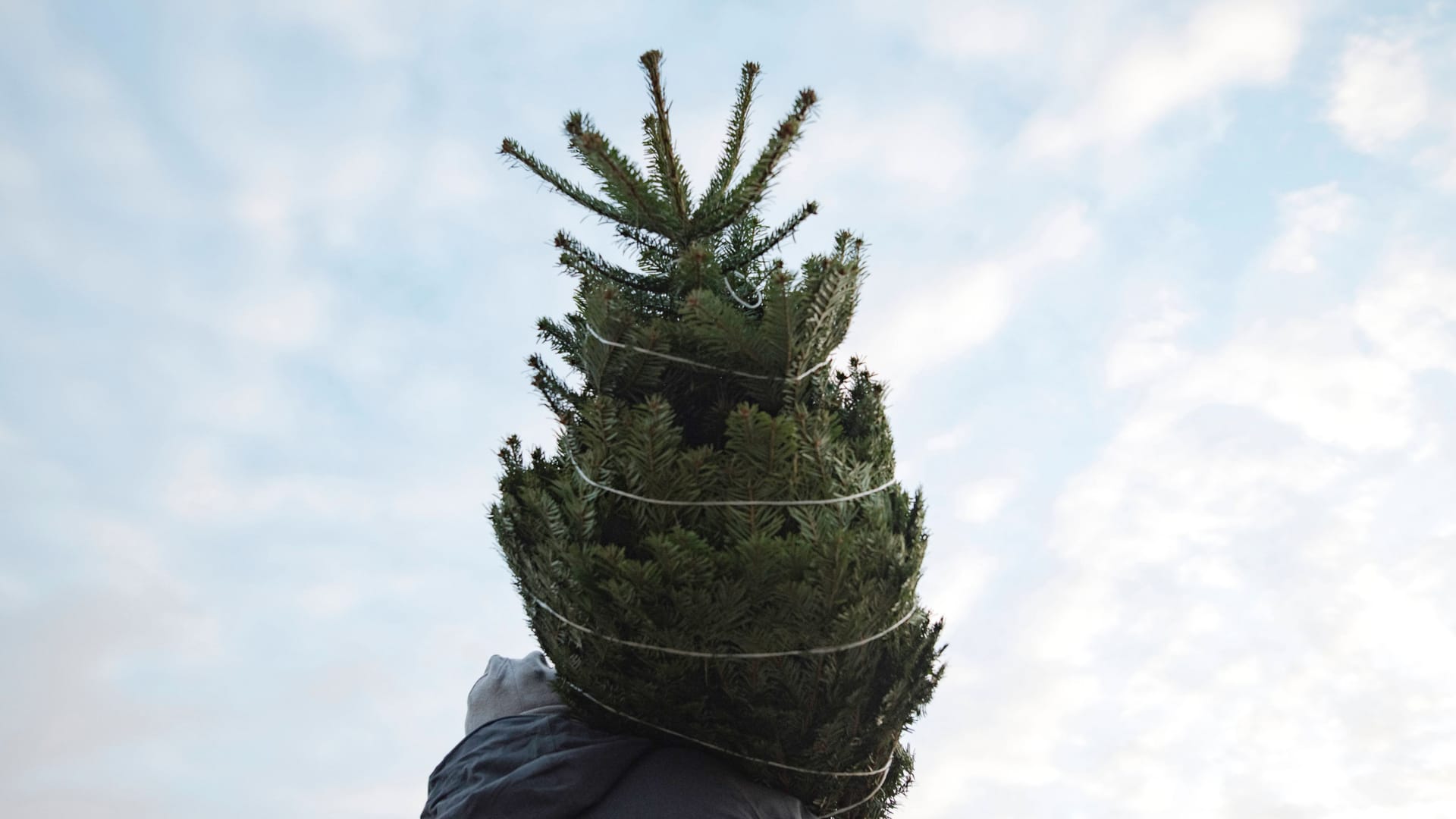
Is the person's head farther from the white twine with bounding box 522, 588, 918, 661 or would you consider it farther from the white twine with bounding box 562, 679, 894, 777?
the white twine with bounding box 522, 588, 918, 661

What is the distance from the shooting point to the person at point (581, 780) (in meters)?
1.79

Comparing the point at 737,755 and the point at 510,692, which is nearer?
the point at 737,755

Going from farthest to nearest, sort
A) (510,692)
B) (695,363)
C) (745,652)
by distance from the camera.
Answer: (510,692), (695,363), (745,652)

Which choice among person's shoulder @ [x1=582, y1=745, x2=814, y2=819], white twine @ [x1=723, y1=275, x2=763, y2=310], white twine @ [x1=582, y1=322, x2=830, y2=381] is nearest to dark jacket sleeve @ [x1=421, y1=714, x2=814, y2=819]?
person's shoulder @ [x1=582, y1=745, x2=814, y2=819]

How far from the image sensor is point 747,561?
1764mm

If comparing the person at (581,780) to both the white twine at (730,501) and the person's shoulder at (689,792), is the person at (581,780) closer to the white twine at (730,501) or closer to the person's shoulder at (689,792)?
the person's shoulder at (689,792)

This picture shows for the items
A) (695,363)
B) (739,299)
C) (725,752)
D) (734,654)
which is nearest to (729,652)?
(734,654)

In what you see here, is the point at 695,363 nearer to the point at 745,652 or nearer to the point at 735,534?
the point at 735,534

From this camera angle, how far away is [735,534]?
1.82 meters

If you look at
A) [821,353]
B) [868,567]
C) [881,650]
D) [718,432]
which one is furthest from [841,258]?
[881,650]

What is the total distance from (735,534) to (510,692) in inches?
24.2

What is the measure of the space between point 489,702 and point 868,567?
81 centimetres

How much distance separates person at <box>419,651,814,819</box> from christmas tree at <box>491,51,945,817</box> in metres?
0.04

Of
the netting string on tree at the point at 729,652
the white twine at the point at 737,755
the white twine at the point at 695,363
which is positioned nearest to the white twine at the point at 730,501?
the netting string on tree at the point at 729,652
